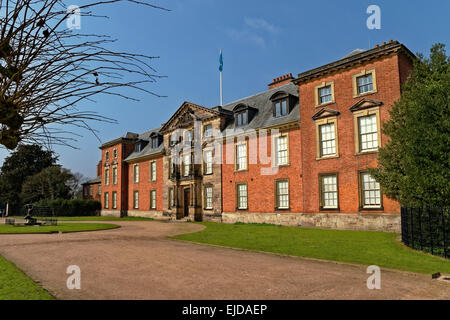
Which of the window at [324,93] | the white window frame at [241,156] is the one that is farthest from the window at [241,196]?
the window at [324,93]

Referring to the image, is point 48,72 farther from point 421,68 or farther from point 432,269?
point 421,68

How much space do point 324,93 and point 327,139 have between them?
124 inches

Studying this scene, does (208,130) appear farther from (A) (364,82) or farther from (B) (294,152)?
(A) (364,82)

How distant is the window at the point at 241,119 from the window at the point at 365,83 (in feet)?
32.3

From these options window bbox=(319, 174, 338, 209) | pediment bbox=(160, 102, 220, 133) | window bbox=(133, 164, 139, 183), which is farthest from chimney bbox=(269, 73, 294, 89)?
window bbox=(133, 164, 139, 183)

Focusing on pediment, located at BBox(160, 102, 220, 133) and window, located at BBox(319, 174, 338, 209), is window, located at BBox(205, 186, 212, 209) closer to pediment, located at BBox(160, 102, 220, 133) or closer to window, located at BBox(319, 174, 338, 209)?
pediment, located at BBox(160, 102, 220, 133)

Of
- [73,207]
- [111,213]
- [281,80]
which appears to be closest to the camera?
[281,80]

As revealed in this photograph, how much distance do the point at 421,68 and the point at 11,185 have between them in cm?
6037

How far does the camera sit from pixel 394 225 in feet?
56.2

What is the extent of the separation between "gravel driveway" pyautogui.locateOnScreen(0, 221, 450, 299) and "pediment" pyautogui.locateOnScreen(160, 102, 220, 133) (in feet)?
67.2

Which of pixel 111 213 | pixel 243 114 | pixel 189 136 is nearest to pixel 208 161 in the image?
pixel 189 136

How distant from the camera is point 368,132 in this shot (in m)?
19.0

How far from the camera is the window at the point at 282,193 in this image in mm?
22953
